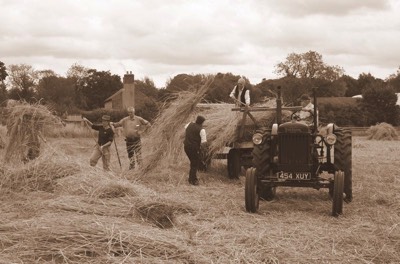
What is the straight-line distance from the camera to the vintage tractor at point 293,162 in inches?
350

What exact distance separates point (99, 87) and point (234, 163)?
68724mm

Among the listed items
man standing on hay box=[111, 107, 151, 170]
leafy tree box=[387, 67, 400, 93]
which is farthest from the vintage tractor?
leafy tree box=[387, 67, 400, 93]

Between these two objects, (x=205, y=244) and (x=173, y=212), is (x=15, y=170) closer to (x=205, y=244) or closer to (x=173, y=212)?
(x=173, y=212)

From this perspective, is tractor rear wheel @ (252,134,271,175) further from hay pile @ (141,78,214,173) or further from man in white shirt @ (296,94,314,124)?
hay pile @ (141,78,214,173)

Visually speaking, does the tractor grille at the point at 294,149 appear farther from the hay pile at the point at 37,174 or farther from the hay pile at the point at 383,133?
the hay pile at the point at 383,133

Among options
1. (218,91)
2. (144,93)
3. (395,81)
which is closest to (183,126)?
(218,91)

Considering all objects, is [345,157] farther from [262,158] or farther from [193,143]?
[193,143]

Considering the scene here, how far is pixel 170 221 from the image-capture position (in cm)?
782

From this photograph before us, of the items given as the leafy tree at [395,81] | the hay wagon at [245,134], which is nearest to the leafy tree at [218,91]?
the hay wagon at [245,134]

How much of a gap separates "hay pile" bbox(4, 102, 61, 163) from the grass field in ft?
1.16

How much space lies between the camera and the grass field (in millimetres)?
6004

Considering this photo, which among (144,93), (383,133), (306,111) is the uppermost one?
(144,93)

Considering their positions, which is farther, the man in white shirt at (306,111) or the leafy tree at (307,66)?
the leafy tree at (307,66)

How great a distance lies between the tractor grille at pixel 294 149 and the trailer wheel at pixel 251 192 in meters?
0.70
